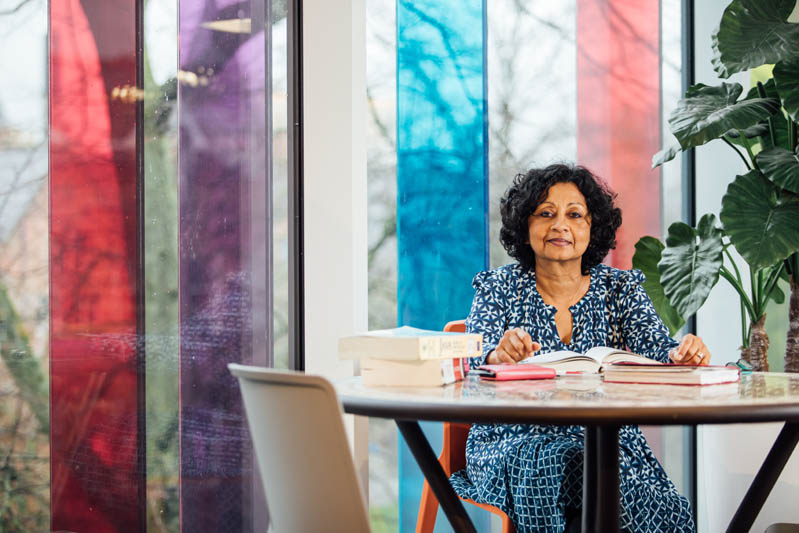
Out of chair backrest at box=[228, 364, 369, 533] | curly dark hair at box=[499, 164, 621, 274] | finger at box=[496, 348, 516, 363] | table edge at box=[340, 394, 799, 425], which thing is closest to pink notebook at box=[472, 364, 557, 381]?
finger at box=[496, 348, 516, 363]

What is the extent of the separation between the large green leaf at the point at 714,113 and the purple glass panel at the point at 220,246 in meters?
1.49

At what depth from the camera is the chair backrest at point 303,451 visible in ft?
3.75

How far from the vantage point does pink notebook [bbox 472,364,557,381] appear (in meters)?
1.73

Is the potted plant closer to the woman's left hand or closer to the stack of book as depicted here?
the woman's left hand

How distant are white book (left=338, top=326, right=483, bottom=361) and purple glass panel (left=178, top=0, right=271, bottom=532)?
1.06 metres

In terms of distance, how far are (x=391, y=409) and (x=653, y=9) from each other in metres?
2.99

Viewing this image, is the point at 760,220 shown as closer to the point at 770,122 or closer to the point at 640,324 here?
the point at 770,122

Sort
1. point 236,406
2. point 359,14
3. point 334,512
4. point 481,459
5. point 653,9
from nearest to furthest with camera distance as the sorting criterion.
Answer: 1. point 334,512
2. point 481,459
3. point 236,406
4. point 359,14
5. point 653,9

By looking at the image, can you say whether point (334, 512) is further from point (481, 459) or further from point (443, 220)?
point (443, 220)

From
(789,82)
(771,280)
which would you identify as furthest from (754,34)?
(771,280)

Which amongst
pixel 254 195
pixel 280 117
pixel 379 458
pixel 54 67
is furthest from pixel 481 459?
pixel 54 67

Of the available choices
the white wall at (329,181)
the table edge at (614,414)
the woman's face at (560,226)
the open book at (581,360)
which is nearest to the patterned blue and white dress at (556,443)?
the woman's face at (560,226)

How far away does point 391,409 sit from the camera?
130 centimetres

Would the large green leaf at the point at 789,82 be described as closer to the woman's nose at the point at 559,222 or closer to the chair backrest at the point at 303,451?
the woman's nose at the point at 559,222
